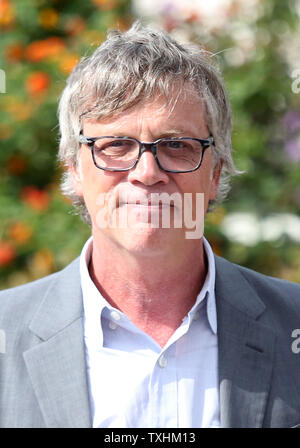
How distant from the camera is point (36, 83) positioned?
3736 millimetres

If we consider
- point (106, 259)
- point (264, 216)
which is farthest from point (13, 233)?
point (106, 259)

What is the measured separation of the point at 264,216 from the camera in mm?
3975

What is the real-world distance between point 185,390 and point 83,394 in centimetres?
28

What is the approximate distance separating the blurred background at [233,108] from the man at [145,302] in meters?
1.79

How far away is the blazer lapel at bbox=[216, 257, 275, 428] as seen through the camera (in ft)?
5.49

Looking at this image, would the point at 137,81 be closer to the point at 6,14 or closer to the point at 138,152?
the point at 138,152

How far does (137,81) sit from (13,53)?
8.18 feet

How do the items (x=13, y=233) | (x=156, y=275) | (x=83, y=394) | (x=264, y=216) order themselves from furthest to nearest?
(x=264, y=216)
(x=13, y=233)
(x=156, y=275)
(x=83, y=394)

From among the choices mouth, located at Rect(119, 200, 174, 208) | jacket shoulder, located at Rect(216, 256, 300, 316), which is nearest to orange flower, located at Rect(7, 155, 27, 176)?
jacket shoulder, located at Rect(216, 256, 300, 316)

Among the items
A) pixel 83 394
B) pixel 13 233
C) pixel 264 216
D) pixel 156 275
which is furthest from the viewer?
pixel 264 216

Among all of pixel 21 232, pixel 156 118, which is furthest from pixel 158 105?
pixel 21 232

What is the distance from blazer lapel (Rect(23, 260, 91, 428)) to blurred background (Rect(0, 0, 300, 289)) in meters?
1.78

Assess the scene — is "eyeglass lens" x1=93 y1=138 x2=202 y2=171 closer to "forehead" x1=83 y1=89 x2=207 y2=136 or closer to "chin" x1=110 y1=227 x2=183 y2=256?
"forehead" x1=83 y1=89 x2=207 y2=136
